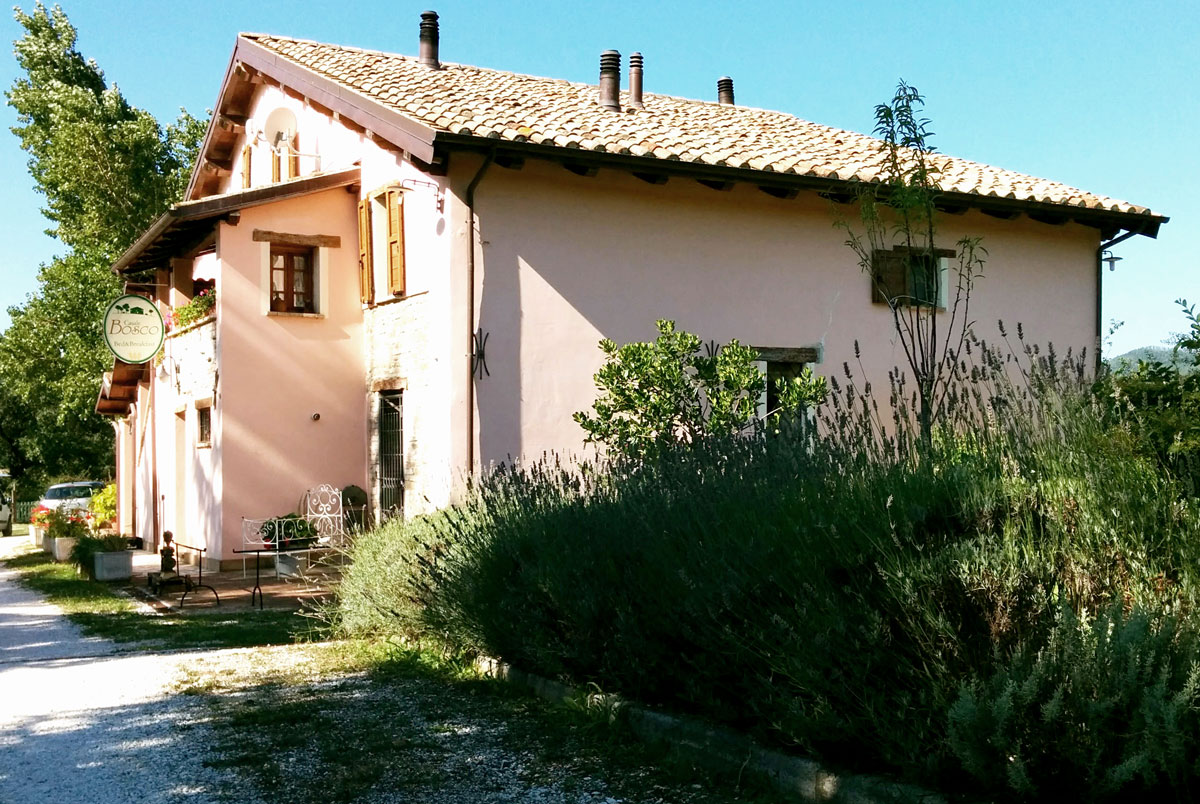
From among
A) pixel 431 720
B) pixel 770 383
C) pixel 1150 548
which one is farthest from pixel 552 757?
pixel 770 383

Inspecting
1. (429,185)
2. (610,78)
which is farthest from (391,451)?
(610,78)

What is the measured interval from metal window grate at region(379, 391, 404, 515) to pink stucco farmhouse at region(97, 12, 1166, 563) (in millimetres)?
41

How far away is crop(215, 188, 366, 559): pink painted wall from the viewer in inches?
580

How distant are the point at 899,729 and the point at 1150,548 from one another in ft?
3.47

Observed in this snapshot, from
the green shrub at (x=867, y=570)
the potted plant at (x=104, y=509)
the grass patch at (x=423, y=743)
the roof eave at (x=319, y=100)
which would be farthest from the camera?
the potted plant at (x=104, y=509)

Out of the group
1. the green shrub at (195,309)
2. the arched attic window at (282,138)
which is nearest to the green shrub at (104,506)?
the green shrub at (195,309)

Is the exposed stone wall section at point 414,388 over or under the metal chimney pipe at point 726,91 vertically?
under

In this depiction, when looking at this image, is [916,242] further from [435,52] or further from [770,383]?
[435,52]

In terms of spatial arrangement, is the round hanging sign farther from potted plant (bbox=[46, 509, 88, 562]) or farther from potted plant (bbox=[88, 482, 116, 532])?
potted plant (bbox=[88, 482, 116, 532])

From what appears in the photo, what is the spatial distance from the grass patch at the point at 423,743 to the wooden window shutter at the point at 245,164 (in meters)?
13.0

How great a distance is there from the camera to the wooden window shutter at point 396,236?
541 inches

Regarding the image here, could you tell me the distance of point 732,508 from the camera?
5348 mm

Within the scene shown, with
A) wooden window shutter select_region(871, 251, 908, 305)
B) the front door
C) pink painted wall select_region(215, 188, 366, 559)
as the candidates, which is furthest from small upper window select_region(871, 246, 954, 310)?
pink painted wall select_region(215, 188, 366, 559)

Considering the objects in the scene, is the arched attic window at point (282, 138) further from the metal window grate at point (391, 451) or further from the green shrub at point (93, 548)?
the green shrub at point (93, 548)
